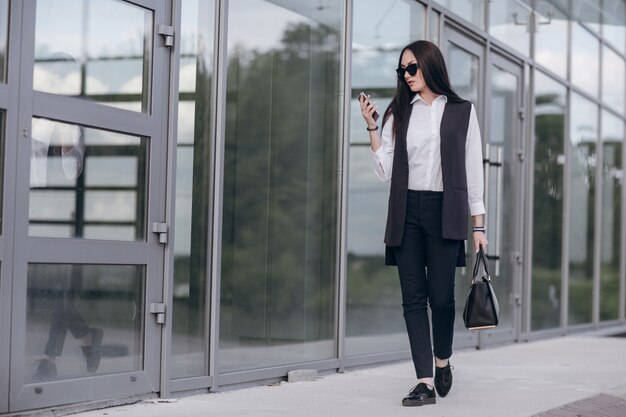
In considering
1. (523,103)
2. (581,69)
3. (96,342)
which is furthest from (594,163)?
(96,342)

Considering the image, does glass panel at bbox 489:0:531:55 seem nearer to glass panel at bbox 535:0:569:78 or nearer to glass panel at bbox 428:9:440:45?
glass panel at bbox 535:0:569:78

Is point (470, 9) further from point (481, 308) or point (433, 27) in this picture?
point (481, 308)

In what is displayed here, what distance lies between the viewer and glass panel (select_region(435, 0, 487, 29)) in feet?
26.5

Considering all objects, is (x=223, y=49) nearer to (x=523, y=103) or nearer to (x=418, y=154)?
(x=418, y=154)

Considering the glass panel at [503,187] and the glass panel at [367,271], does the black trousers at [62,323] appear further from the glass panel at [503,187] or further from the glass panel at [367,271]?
the glass panel at [503,187]

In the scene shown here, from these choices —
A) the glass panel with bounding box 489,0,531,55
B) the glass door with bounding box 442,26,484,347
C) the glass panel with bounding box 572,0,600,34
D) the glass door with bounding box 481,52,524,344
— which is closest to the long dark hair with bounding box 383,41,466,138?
the glass door with bounding box 442,26,484,347

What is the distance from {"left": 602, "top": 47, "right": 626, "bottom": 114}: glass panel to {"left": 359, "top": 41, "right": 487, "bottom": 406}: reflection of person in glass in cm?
773

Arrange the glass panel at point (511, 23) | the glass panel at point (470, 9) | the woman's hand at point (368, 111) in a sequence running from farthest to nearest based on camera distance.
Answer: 1. the glass panel at point (511, 23)
2. the glass panel at point (470, 9)
3. the woman's hand at point (368, 111)

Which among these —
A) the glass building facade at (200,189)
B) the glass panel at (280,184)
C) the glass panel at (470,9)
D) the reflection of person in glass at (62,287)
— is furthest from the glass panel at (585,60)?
the reflection of person in glass at (62,287)

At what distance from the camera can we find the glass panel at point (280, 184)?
18.2 ft

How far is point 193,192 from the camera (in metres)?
5.20

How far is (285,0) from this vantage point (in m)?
6.03

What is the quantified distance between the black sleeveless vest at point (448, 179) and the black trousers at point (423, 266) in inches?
2.1

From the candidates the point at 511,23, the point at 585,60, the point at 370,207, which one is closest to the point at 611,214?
the point at 585,60
